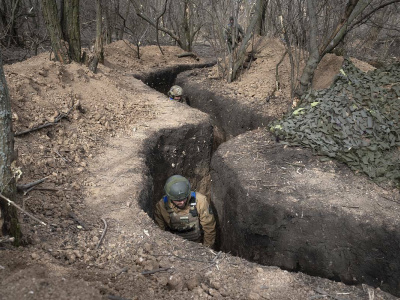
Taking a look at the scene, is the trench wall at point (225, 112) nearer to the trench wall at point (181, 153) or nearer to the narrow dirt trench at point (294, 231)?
the trench wall at point (181, 153)

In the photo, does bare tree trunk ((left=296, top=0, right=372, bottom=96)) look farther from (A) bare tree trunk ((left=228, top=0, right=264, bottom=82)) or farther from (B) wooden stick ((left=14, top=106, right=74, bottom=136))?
(B) wooden stick ((left=14, top=106, right=74, bottom=136))

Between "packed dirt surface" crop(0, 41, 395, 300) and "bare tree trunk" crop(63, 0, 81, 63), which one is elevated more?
"bare tree trunk" crop(63, 0, 81, 63)

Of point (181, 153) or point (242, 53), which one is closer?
point (181, 153)

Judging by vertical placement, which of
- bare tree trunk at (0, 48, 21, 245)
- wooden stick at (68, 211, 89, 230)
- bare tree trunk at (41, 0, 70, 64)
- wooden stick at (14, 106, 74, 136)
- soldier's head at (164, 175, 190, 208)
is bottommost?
soldier's head at (164, 175, 190, 208)

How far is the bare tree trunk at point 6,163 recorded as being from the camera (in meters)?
2.10

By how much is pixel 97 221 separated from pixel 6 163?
51.1 inches

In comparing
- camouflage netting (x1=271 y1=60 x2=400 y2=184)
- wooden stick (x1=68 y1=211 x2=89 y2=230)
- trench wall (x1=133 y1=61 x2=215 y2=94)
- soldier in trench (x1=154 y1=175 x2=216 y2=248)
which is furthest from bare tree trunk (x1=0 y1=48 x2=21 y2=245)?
trench wall (x1=133 y1=61 x2=215 y2=94)

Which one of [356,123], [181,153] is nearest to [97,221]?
[181,153]

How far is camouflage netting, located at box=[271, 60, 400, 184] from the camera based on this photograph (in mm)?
4449

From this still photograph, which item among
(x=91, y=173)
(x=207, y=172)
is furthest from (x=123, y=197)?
(x=207, y=172)

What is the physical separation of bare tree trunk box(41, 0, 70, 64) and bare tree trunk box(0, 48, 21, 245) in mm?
4759

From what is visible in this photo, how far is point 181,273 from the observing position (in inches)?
107

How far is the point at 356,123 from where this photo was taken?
4863 mm

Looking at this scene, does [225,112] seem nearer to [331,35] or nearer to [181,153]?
[181,153]
